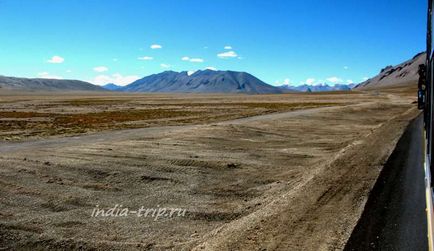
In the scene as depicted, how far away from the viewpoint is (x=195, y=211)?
11.6 metres

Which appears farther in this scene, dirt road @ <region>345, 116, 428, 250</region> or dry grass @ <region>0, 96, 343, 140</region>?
dry grass @ <region>0, 96, 343, 140</region>

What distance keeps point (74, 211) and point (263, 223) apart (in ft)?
16.9

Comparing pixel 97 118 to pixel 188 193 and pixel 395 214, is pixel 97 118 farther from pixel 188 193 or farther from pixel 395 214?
pixel 395 214

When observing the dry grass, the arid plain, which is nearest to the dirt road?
the arid plain

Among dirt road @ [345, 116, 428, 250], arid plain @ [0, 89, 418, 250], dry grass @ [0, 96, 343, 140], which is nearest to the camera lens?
dirt road @ [345, 116, 428, 250]

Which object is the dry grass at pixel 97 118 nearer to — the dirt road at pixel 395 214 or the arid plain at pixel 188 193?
the arid plain at pixel 188 193

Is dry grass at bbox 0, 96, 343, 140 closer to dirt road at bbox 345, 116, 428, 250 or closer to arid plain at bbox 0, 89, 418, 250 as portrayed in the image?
arid plain at bbox 0, 89, 418, 250

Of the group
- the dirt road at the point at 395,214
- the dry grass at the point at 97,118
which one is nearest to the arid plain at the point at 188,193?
the dirt road at the point at 395,214

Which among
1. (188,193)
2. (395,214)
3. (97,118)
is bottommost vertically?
(188,193)

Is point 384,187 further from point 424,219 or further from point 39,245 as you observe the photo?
point 39,245

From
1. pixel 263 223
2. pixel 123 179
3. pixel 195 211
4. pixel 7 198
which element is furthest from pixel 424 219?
pixel 7 198

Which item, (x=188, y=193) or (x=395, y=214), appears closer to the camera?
(x=395, y=214)

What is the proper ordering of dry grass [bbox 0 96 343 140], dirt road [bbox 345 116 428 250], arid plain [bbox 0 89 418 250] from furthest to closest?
dry grass [bbox 0 96 343 140] < arid plain [bbox 0 89 418 250] < dirt road [bbox 345 116 428 250]

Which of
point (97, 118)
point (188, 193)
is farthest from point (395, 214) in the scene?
point (97, 118)
